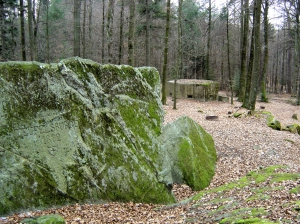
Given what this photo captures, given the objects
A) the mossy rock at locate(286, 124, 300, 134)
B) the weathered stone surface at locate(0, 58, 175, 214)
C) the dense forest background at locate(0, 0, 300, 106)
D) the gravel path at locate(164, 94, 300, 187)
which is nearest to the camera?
the weathered stone surface at locate(0, 58, 175, 214)

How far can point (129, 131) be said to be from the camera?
6.35 metres

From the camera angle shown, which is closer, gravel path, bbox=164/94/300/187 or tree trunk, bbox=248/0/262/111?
gravel path, bbox=164/94/300/187

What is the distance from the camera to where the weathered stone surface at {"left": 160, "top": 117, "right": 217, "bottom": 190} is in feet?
24.0

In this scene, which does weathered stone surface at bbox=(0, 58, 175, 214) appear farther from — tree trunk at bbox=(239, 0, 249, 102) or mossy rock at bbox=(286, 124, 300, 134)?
tree trunk at bbox=(239, 0, 249, 102)

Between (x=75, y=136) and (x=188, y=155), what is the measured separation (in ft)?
11.2

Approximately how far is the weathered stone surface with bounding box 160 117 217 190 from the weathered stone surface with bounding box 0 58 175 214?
816 millimetres

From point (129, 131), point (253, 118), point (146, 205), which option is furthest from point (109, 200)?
point (253, 118)

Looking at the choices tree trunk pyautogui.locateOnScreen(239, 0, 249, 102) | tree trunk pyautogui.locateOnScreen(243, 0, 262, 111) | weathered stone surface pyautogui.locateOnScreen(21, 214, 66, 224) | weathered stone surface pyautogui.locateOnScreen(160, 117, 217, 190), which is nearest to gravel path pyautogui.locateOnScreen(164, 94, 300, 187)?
weathered stone surface pyautogui.locateOnScreen(160, 117, 217, 190)

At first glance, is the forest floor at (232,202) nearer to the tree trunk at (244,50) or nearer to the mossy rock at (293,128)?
the mossy rock at (293,128)

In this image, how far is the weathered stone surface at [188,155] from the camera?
24.0 ft

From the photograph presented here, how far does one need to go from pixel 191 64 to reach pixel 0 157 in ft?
102

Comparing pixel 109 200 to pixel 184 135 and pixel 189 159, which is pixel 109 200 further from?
pixel 184 135

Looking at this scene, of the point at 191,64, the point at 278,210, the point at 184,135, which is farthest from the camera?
the point at 191,64

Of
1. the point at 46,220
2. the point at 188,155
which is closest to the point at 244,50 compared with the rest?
the point at 188,155
